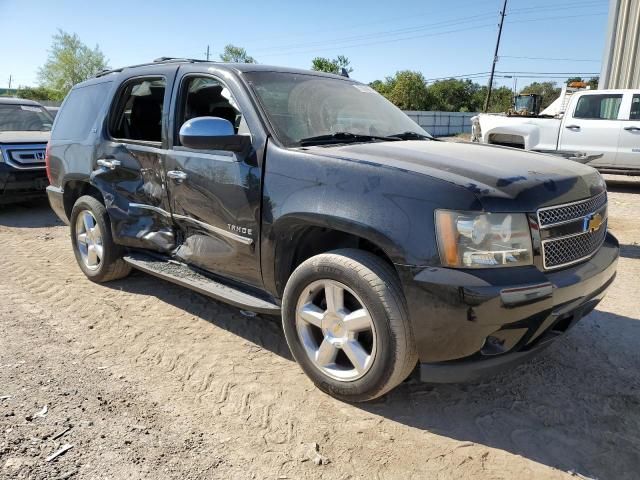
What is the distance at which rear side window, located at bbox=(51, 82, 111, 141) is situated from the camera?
183 inches

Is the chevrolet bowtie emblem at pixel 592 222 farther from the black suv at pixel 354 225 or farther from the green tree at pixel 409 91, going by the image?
the green tree at pixel 409 91

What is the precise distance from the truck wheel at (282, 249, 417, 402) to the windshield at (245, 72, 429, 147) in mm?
881

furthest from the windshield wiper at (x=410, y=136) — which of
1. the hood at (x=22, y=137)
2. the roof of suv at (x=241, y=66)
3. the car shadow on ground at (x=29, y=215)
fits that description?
the hood at (x=22, y=137)

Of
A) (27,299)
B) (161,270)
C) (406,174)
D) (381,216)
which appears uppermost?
(406,174)

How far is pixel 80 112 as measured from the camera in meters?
4.89

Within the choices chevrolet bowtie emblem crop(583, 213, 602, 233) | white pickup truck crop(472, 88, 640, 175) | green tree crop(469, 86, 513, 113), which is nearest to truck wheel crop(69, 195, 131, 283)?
chevrolet bowtie emblem crop(583, 213, 602, 233)

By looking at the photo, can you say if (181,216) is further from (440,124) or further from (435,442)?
(440,124)

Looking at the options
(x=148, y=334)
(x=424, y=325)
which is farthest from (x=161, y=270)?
(x=424, y=325)

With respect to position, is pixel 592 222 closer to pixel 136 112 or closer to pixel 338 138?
pixel 338 138

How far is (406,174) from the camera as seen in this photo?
249cm

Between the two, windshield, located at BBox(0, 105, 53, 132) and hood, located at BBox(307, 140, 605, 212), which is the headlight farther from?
windshield, located at BBox(0, 105, 53, 132)

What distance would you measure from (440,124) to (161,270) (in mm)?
30005

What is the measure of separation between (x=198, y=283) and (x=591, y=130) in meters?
9.25

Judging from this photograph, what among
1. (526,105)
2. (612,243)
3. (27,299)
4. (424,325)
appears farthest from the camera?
(526,105)
